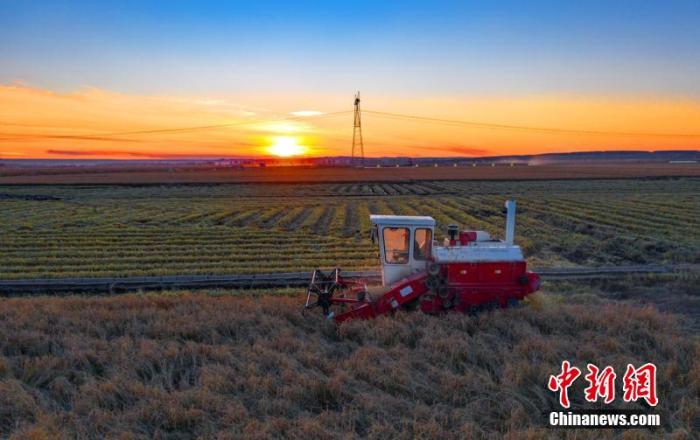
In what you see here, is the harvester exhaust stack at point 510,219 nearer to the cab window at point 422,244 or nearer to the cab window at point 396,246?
the cab window at point 422,244

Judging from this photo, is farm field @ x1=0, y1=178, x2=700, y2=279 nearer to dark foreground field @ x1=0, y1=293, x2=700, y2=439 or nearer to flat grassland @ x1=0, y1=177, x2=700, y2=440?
flat grassland @ x1=0, y1=177, x2=700, y2=440

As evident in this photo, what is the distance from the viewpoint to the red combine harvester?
8969mm

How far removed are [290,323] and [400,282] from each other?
93.7 inches

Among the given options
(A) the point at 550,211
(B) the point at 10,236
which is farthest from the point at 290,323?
(A) the point at 550,211

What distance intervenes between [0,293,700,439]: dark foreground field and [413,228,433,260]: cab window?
1.32m

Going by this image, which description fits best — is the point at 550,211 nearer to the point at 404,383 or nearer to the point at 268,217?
the point at 268,217

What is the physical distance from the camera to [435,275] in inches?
351

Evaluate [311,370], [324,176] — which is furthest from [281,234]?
[324,176]

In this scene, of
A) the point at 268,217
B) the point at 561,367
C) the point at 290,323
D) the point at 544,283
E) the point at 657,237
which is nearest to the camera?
the point at 561,367

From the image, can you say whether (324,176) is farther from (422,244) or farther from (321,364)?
(321,364)

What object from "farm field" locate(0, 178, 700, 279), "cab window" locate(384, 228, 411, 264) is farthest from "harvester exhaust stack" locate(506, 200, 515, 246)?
"farm field" locate(0, 178, 700, 279)

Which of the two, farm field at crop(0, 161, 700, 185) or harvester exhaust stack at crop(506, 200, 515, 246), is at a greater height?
farm field at crop(0, 161, 700, 185)

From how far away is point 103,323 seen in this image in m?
9.06

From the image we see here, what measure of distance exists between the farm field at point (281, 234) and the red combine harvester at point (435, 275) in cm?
605
